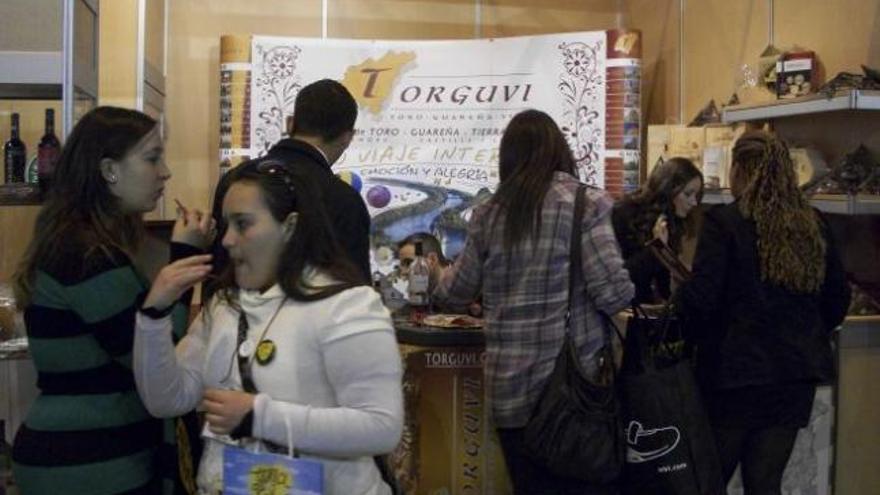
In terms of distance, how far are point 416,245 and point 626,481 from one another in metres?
1.29

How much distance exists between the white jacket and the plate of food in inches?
58.9

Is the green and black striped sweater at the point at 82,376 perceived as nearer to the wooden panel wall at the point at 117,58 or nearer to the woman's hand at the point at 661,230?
the woman's hand at the point at 661,230

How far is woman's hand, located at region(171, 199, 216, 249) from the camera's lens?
1.89m

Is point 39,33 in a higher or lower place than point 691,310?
higher

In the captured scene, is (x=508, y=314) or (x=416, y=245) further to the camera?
(x=416, y=245)

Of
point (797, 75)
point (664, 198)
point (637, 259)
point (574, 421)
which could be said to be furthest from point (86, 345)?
point (797, 75)

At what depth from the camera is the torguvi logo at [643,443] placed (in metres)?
2.57

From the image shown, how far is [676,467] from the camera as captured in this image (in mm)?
2594

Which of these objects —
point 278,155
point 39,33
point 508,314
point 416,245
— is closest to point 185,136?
point 416,245

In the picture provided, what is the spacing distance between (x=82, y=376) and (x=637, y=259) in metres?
2.26

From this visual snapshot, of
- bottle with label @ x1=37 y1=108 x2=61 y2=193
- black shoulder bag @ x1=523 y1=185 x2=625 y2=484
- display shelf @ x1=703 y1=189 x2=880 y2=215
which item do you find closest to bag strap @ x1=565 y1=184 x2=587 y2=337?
black shoulder bag @ x1=523 y1=185 x2=625 y2=484

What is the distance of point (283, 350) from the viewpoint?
1.46m

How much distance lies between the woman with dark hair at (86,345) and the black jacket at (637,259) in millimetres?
2079

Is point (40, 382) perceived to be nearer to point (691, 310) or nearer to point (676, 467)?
point (676, 467)
